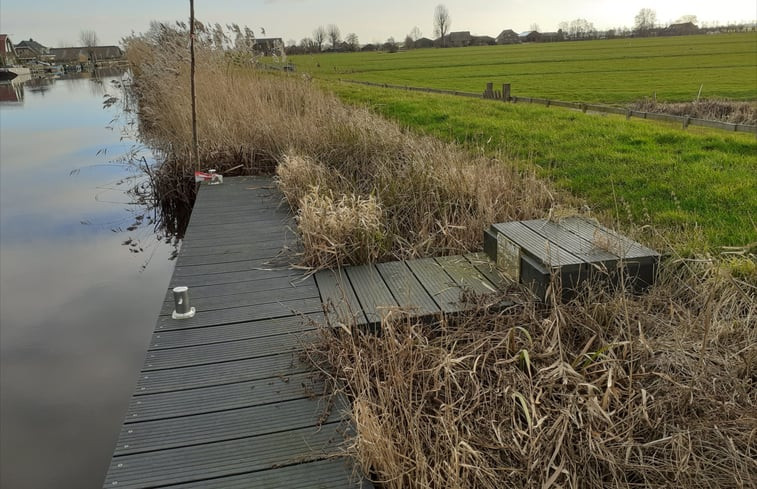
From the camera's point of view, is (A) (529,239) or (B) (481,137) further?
(B) (481,137)

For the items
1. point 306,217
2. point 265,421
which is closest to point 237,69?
point 306,217

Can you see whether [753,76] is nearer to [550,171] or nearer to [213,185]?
[550,171]

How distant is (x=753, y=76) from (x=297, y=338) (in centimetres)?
2681

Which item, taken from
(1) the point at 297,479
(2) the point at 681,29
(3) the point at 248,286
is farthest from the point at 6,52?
(2) the point at 681,29

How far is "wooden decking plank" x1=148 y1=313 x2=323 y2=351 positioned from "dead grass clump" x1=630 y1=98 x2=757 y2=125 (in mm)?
11819

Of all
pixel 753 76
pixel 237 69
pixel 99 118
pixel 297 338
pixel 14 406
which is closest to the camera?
pixel 297 338

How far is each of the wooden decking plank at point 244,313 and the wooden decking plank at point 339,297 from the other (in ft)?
0.27

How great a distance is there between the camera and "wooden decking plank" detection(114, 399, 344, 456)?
166cm

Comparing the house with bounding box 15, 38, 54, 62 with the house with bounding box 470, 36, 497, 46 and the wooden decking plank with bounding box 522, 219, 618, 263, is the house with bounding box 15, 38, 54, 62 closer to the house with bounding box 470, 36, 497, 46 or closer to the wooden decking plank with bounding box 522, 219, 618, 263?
the house with bounding box 470, 36, 497, 46

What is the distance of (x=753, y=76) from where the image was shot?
22266 millimetres

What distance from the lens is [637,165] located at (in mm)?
5332

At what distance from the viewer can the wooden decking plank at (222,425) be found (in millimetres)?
1656

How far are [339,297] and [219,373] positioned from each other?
74 centimetres

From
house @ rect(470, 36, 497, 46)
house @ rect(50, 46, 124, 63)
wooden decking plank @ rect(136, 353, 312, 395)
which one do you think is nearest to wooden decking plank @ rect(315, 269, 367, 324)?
wooden decking plank @ rect(136, 353, 312, 395)
